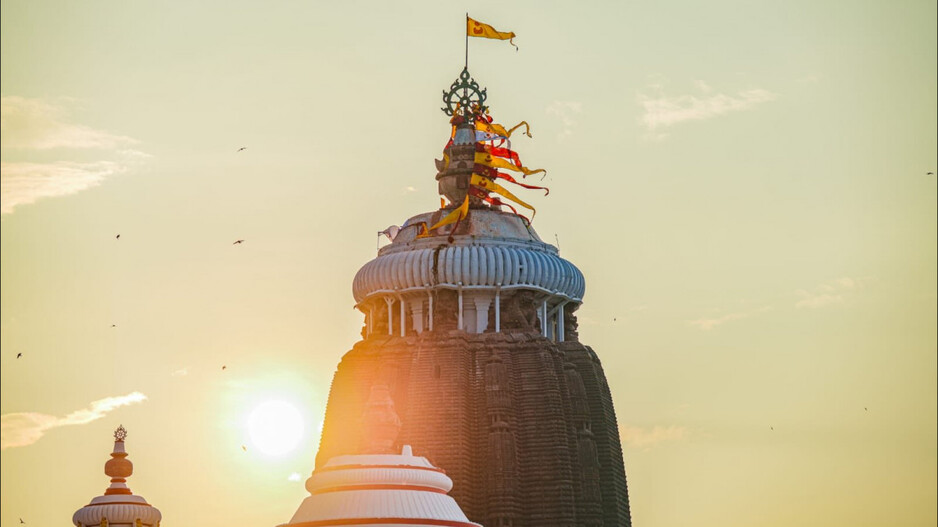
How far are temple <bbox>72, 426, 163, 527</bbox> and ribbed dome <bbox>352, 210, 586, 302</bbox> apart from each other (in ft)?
38.3

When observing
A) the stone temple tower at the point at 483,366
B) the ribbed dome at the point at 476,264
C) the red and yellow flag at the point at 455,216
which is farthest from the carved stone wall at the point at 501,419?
the red and yellow flag at the point at 455,216

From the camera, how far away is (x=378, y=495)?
62.3 metres

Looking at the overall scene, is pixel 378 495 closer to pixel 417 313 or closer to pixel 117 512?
pixel 117 512

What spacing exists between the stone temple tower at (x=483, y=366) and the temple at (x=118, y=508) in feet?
24.1

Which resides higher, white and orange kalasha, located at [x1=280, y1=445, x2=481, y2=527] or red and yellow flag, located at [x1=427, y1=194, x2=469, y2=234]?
red and yellow flag, located at [x1=427, y1=194, x2=469, y2=234]

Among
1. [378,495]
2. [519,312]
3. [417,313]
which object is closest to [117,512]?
[417,313]

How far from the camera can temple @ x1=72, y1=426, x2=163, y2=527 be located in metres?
74.0

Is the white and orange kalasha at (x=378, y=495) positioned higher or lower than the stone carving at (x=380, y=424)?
lower

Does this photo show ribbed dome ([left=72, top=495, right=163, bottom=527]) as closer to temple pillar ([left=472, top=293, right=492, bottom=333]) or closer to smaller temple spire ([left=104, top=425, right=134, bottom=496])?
smaller temple spire ([left=104, top=425, right=134, bottom=496])

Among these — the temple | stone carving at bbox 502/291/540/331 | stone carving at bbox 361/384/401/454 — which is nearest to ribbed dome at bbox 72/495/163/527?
the temple

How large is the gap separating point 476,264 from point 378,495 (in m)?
20.4

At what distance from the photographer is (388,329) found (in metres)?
82.7

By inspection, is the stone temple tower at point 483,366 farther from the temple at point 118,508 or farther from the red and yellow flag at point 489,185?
the temple at point 118,508

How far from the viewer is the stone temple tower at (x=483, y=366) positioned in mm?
77812
